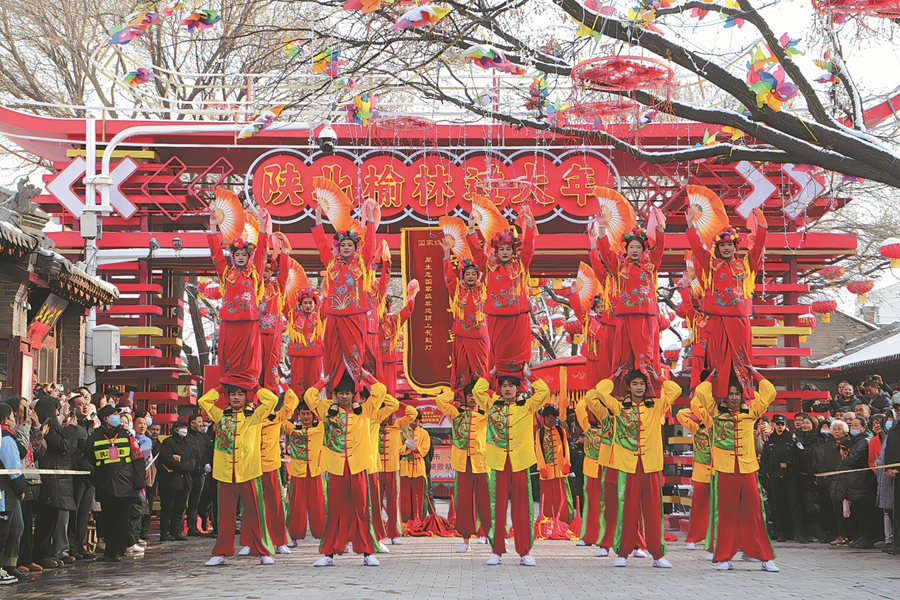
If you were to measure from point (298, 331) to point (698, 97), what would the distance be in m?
7.26

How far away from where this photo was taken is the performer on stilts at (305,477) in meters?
11.6

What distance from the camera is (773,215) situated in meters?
19.3

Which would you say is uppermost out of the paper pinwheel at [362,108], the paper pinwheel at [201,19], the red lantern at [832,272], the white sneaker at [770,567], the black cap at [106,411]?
the paper pinwheel at [201,19]

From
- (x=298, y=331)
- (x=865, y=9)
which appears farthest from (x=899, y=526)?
(x=298, y=331)

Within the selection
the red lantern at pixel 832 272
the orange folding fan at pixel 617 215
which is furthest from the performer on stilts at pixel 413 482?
the red lantern at pixel 832 272

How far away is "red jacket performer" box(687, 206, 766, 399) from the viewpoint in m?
10.4

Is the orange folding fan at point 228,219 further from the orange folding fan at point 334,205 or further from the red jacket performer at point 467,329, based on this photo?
the red jacket performer at point 467,329

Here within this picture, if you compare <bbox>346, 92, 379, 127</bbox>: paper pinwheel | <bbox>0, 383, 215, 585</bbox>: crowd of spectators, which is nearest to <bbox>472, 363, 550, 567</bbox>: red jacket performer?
<bbox>346, 92, 379, 127</bbox>: paper pinwheel

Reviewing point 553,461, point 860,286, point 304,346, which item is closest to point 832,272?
point 860,286

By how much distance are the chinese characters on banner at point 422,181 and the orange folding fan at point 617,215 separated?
21.1 feet

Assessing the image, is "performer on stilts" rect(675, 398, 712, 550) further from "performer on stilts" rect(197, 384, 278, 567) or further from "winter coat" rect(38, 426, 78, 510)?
"winter coat" rect(38, 426, 78, 510)

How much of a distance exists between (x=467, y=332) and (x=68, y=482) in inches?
192

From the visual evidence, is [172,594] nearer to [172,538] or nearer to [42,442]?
[42,442]

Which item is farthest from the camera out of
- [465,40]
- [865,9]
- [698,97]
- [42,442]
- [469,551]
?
[698,97]
